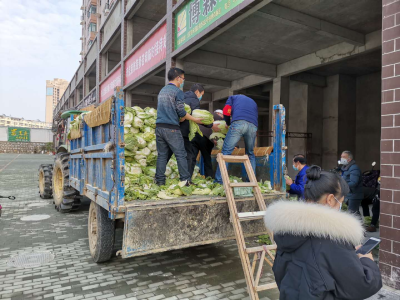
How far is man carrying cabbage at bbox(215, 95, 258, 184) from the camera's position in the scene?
447 cm

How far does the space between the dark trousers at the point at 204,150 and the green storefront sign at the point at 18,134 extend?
71.3 metres

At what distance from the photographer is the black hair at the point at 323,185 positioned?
171 cm

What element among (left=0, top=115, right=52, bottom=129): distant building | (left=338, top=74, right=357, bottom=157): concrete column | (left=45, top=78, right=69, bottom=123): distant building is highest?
(left=45, top=78, right=69, bottom=123): distant building

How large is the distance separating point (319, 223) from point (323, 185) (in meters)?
0.27

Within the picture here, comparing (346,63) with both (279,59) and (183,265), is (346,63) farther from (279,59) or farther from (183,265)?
(183,265)

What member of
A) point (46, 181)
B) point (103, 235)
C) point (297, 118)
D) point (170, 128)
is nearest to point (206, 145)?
point (170, 128)

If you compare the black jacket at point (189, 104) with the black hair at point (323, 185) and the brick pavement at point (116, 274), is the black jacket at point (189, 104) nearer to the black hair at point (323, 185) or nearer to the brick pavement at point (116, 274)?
the brick pavement at point (116, 274)

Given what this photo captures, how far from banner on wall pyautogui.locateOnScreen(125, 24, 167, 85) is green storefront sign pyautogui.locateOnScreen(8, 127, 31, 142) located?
62.3 metres

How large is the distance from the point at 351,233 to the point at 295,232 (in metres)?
0.28

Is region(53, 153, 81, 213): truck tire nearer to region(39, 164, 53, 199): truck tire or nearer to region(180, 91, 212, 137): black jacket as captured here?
region(39, 164, 53, 199): truck tire

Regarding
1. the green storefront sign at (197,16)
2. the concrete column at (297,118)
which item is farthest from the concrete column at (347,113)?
the green storefront sign at (197,16)

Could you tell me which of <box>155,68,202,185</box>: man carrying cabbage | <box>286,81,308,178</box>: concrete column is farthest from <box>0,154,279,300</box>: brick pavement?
<box>286,81,308,178</box>: concrete column

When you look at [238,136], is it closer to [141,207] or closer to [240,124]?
[240,124]

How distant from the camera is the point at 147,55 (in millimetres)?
11523
